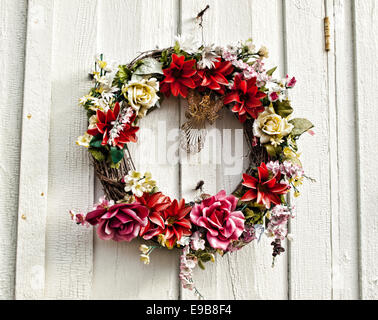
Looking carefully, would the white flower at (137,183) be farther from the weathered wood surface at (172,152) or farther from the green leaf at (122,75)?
the green leaf at (122,75)

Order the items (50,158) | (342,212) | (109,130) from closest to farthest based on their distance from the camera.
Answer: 1. (109,130)
2. (50,158)
3. (342,212)

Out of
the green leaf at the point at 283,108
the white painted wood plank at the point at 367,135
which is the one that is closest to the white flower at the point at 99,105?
the green leaf at the point at 283,108

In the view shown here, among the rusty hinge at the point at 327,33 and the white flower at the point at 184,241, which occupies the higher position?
the rusty hinge at the point at 327,33

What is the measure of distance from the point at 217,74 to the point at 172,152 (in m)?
0.31

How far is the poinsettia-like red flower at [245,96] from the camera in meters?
1.17

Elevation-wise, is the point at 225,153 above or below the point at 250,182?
above

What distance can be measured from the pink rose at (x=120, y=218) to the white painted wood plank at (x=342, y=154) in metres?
0.74

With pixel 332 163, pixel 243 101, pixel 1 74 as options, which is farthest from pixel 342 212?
pixel 1 74

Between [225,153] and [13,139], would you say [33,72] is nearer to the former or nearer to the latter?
[13,139]

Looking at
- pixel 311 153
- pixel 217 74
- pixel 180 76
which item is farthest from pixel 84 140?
pixel 311 153

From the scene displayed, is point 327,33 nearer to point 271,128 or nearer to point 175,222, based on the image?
point 271,128

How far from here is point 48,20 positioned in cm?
125

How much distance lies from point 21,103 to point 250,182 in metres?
0.82

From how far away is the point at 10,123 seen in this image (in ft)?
4.01
